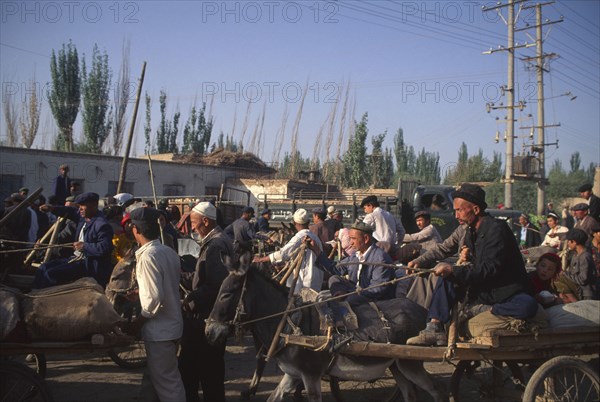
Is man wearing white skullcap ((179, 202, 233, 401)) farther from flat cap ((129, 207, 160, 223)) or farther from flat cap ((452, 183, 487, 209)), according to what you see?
flat cap ((452, 183, 487, 209))

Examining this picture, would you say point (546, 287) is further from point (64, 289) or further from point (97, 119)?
point (97, 119)

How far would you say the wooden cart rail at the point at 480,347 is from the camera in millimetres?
4695

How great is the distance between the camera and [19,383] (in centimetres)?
437

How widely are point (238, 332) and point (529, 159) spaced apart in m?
27.3

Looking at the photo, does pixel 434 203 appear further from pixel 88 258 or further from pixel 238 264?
pixel 238 264

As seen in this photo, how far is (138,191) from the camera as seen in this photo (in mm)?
29688

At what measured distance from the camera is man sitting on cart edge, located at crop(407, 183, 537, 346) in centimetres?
477

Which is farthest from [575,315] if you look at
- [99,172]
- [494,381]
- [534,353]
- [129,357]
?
[99,172]

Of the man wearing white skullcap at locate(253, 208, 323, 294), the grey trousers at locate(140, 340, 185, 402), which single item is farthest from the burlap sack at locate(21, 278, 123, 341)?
the man wearing white skullcap at locate(253, 208, 323, 294)

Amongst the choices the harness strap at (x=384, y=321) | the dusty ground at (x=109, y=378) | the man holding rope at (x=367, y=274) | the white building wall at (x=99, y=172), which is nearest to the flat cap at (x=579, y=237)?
the dusty ground at (x=109, y=378)

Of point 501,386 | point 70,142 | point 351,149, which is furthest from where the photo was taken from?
point 351,149

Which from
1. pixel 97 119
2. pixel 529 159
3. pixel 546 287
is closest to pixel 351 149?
pixel 529 159

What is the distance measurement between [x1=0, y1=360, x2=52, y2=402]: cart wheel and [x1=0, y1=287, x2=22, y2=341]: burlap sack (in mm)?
253

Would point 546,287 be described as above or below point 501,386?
above
